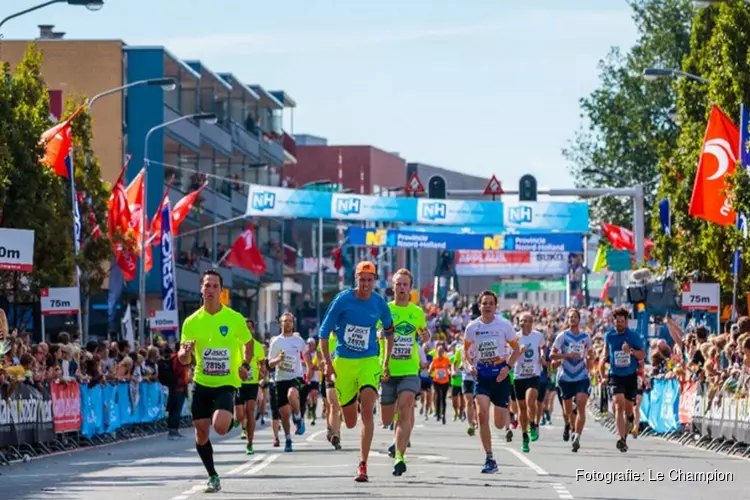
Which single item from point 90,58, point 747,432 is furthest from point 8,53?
point 747,432

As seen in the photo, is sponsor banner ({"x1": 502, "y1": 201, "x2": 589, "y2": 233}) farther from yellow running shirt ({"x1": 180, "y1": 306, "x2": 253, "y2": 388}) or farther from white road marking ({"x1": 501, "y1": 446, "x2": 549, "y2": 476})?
yellow running shirt ({"x1": 180, "y1": 306, "x2": 253, "y2": 388})

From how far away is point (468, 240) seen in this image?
65.8 meters

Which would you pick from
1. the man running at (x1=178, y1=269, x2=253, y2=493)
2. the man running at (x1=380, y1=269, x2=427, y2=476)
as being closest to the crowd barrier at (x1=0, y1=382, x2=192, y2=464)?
the man running at (x1=380, y1=269, x2=427, y2=476)

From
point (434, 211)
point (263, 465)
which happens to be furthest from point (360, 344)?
point (434, 211)

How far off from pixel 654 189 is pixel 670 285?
106 feet

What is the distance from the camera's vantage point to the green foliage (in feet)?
121

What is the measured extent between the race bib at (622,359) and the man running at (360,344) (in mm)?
7538

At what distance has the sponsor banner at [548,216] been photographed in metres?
58.2

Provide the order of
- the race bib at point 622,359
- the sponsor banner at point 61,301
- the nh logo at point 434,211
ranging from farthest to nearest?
the nh logo at point 434,211
the sponsor banner at point 61,301
the race bib at point 622,359

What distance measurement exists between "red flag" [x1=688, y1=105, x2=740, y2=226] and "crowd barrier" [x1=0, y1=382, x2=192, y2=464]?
420 inches

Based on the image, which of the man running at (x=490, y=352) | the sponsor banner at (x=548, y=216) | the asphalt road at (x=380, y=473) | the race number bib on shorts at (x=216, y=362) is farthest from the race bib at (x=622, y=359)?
the sponsor banner at (x=548, y=216)

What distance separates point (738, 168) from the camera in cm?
3241

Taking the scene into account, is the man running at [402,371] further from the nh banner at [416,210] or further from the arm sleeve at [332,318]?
the nh banner at [416,210]

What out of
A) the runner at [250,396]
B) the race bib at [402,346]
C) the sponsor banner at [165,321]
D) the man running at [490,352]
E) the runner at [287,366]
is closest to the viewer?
the race bib at [402,346]
